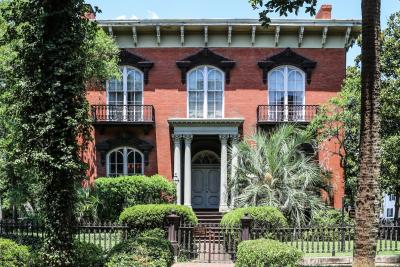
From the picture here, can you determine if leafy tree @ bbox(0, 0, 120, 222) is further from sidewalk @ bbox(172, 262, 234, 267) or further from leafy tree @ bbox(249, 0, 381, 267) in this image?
leafy tree @ bbox(249, 0, 381, 267)

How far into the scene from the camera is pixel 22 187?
1983cm

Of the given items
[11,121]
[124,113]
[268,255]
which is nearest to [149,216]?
[11,121]

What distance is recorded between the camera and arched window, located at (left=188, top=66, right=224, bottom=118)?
25609 mm

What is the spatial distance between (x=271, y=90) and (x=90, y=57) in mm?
9510

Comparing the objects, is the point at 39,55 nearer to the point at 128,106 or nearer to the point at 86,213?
the point at 86,213

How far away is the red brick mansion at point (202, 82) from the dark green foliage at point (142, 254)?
45.4ft

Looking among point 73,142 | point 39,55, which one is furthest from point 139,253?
point 39,55

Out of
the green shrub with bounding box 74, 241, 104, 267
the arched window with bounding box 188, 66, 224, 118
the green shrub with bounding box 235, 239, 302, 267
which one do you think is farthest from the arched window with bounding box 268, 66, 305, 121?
the green shrub with bounding box 74, 241, 104, 267

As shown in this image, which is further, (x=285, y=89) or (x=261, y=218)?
(x=285, y=89)

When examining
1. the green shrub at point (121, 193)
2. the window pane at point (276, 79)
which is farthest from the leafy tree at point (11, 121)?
the window pane at point (276, 79)

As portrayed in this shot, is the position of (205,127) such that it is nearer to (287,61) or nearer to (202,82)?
(202,82)

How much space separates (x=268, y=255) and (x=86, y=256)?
156 inches

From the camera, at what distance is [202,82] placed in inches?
1016

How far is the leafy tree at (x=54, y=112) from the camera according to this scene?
10.2 meters
